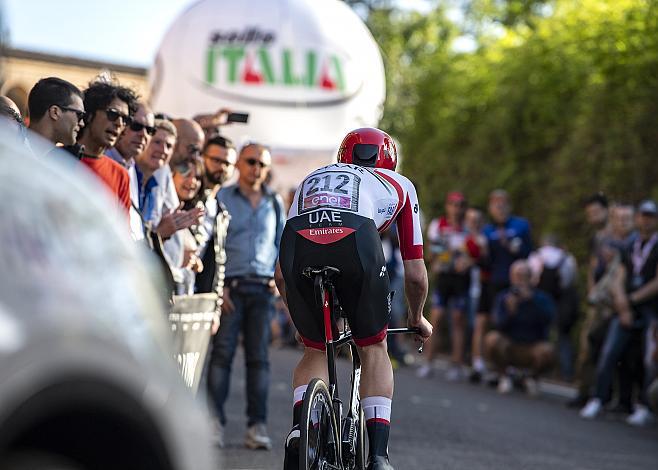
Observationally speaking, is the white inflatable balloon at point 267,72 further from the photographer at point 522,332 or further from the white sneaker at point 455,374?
the photographer at point 522,332

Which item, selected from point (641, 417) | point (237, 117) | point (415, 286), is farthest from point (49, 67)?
point (415, 286)

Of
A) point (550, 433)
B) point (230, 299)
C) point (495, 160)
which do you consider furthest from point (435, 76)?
point (230, 299)

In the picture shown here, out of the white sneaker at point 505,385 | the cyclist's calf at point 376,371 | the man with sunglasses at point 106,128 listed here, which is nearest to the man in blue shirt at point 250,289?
the man with sunglasses at point 106,128

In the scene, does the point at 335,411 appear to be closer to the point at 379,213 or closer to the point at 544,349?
the point at 379,213

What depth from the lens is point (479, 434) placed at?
10.8 m

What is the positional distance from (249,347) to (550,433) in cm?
332

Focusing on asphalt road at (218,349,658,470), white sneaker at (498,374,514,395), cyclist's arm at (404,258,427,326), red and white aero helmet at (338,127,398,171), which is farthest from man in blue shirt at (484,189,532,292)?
cyclist's arm at (404,258,427,326)

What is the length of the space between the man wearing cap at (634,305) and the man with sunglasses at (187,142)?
5.41 m

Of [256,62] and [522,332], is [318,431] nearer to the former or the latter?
[522,332]

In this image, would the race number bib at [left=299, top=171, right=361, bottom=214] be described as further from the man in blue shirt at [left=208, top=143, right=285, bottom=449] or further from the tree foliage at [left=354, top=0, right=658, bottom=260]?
the tree foliage at [left=354, top=0, right=658, bottom=260]

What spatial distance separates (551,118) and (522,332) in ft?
21.3

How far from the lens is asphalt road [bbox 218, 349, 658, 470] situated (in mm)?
9039

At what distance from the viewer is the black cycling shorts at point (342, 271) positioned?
6.10 m

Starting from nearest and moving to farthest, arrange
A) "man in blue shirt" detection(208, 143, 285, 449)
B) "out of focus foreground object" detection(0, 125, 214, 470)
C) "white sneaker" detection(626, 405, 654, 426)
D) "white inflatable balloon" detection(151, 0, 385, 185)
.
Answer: "out of focus foreground object" detection(0, 125, 214, 470) < "man in blue shirt" detection(208, 143, 285, 449) < "white sneaker" detection(626, 405, 654, 426) < "white inflatable balloon" detection(151, 0, 385, 185)
